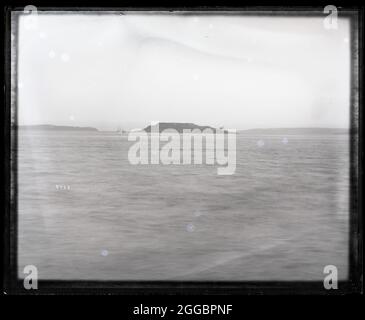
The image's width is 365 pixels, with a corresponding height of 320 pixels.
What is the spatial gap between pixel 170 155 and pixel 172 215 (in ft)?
1.03

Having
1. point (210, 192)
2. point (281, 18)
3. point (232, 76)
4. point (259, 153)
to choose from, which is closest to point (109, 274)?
point (210, 192)

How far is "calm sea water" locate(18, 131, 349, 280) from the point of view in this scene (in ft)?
10.9

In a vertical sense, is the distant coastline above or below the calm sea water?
above

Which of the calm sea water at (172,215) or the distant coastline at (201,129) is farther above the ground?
the distant coastline at (201,129)

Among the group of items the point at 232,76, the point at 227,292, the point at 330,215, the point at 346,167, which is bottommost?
the point at 227,292

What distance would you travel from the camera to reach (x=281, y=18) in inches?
132

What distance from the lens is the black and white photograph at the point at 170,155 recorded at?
3.32m

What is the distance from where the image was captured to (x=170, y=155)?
3340 millimetres

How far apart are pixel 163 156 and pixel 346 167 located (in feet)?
3.17

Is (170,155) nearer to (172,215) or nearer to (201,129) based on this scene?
(201,129)

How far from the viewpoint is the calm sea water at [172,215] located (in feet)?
10.9

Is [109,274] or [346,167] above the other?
[346,167]

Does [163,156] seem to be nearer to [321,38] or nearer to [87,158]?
[87,158]

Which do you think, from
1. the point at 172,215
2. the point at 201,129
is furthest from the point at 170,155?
the point at 172,215
